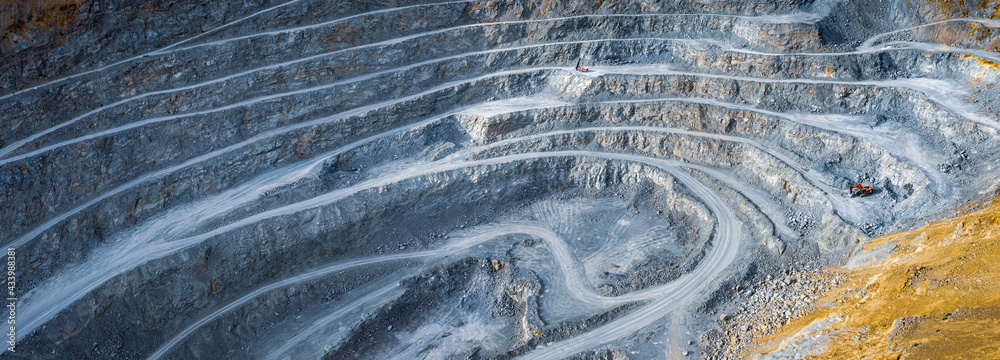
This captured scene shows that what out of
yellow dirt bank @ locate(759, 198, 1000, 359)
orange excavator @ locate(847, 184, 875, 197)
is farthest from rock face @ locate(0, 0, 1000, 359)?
yellow dirt bank @ locate(759, 198, 1000, 359)

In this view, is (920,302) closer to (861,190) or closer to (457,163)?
(861,190)

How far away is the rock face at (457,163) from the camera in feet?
89.9

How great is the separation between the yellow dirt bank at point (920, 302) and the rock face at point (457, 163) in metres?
2.74

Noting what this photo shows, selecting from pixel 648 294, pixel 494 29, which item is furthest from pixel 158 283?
pixel 494 29

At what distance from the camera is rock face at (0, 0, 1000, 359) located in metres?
27.4

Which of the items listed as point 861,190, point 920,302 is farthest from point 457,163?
point 920,302

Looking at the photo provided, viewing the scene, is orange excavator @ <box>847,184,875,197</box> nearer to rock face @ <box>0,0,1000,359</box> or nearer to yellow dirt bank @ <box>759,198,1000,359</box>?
rock face @ <box>0,0,1000,359</box>

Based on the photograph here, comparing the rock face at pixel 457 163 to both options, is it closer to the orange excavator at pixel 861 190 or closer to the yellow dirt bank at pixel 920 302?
the orange excavator at pixel 861 190

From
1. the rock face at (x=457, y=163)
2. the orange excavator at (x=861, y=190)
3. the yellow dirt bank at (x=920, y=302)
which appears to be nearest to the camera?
the yellow dirt bank at (x=920, y=302)

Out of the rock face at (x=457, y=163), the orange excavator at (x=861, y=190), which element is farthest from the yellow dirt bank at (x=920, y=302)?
the orange excavator at (x=861, y=190)

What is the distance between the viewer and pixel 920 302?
63.9 ft

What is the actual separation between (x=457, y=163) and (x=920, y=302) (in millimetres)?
24643

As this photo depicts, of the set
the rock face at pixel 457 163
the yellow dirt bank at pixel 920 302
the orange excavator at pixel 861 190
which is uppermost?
the rock face at pixel 457 163

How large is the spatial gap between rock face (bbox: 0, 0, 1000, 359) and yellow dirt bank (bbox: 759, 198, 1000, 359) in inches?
108
